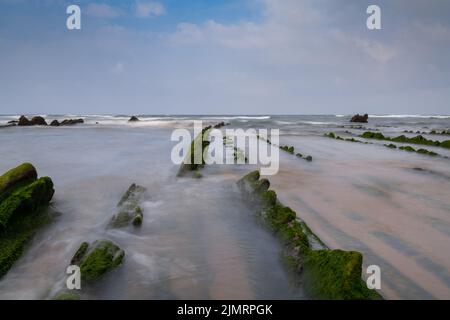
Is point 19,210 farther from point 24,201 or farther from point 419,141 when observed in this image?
point 419,141

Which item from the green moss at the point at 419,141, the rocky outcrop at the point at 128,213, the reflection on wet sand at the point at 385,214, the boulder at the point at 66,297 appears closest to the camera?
the boulder at the point at 66,297

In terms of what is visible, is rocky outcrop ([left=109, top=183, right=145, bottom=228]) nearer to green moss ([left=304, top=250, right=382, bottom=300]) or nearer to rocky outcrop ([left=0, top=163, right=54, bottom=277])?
Result: rocky outcrop ([left=0, top=163, right=54, bottom=277])

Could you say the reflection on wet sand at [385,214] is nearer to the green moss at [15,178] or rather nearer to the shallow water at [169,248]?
the shallow water at [169,248]

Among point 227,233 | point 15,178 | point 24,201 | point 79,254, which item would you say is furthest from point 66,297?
point 15,178

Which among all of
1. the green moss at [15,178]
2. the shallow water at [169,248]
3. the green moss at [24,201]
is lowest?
the shallow water at [169,248]

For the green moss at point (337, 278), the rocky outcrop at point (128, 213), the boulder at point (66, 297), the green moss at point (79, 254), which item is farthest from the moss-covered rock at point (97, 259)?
the green moss at point (337, 278)

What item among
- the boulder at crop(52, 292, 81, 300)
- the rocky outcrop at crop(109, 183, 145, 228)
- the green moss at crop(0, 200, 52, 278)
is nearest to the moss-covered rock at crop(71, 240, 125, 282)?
the boulder at crop(52, 292, 81, 300)
